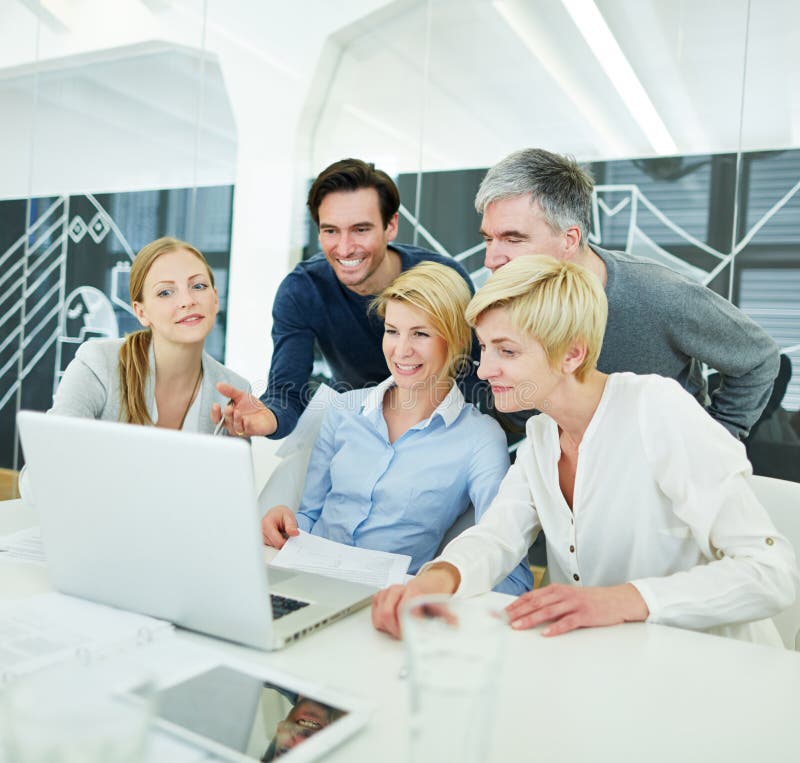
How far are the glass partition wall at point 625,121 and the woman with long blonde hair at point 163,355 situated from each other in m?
1.95

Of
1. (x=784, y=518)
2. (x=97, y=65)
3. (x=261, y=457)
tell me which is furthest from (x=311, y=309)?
(x=97, y=65)

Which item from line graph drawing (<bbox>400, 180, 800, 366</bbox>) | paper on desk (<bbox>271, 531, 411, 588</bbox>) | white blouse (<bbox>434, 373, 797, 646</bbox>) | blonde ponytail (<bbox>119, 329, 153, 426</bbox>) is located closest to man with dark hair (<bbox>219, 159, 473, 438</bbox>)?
blonde ponytail (<bbox>119, 329, 153, 426</bbox>)

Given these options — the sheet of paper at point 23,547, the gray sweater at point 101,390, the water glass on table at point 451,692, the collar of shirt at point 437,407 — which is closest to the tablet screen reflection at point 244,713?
the water glass on table at point 451,692

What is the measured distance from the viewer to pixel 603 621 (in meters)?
1.11

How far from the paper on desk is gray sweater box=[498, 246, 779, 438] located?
781mm

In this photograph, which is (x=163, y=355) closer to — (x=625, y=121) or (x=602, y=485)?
(x=602, y=485)

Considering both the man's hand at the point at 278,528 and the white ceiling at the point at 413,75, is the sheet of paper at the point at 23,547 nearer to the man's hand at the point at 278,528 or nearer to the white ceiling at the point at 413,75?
the man's hand at the point at 278,528

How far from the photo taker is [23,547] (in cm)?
143

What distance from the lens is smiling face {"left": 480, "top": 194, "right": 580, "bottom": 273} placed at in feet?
6.54

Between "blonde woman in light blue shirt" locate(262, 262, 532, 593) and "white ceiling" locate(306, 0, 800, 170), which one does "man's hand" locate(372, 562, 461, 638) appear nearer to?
"blonde woman in light blue shirt" locate(262, 262, 532, 593)

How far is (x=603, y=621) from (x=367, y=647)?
35 cm

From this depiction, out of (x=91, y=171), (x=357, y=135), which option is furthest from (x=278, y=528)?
(x=91, y=171)

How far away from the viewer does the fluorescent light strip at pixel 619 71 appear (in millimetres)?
3418

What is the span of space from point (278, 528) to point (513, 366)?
0.60 m
